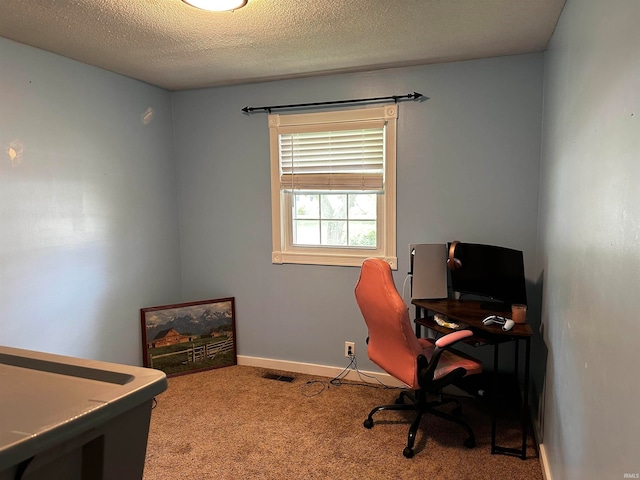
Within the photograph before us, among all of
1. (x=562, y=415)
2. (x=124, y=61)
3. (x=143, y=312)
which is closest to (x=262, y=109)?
(x=124, y=61)

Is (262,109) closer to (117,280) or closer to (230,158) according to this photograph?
(230,158)

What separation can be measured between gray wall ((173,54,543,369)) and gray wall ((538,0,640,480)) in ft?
2.20

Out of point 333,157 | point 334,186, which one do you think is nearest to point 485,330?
point 334,186

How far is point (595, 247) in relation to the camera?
53.2 inches

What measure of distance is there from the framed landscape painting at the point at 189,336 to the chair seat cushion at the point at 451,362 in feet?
5.77

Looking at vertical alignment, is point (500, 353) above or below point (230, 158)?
below

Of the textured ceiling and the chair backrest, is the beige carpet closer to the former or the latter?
the chair backrest

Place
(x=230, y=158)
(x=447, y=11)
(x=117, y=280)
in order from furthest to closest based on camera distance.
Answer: (x=230, y=158)
(x=117, y=280)
(x=447, y=11)

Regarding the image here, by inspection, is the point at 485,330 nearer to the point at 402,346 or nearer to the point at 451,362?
the point at 451,362

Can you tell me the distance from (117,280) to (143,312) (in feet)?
1.17

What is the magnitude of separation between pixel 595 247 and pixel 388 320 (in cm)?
116

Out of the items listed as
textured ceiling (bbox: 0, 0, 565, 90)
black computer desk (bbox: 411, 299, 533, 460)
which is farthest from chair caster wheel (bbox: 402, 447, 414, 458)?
textured ceiling (bbox: 0, 0, 565, 90)

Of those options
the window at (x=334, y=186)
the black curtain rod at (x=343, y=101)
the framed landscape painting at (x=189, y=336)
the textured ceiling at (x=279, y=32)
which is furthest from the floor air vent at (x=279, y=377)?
the textured ceiling at (x=279, y=32)

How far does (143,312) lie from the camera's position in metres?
3.45
